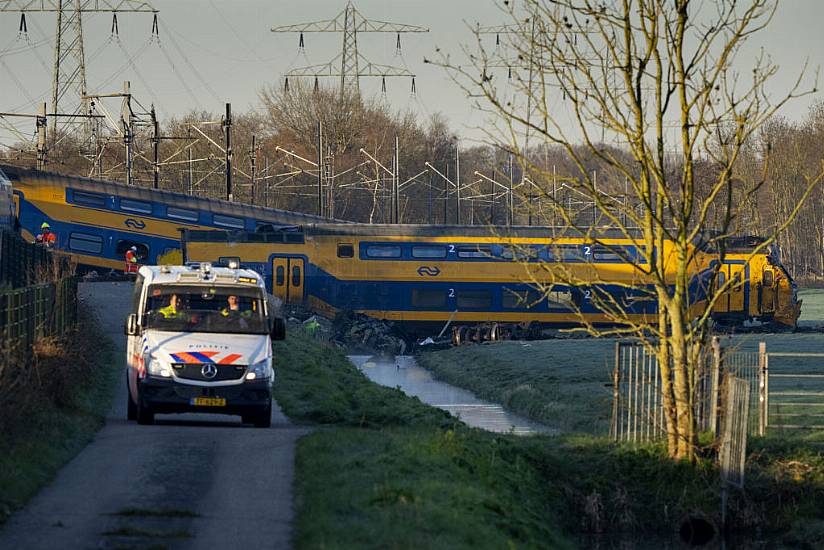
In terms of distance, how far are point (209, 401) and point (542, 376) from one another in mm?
25423

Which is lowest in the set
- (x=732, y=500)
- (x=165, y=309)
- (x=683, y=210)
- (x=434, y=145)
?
(x=732, y=500)

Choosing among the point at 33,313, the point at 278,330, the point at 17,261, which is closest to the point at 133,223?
the point at 17,261

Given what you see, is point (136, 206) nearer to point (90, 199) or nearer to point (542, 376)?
point (90, 199)

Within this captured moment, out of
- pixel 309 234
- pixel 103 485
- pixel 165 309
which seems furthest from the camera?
pixel 309 234

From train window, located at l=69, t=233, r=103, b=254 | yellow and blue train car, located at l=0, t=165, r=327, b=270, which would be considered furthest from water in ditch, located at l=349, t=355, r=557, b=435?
train window, located at l=69, t=233, r=103, b=254

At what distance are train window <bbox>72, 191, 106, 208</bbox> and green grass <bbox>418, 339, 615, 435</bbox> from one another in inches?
642

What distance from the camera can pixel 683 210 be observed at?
64.2 ft

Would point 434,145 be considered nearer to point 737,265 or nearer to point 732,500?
point 737,265

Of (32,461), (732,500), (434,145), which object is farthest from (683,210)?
(434,145)

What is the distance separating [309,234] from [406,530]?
169 ft

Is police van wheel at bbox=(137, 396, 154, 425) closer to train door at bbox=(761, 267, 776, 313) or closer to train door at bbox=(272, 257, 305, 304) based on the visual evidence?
train door at bbox=(272, 257, 305, 304)

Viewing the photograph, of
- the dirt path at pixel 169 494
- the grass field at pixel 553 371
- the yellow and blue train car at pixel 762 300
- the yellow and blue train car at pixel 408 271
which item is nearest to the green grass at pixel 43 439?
the dirt path at pixel 169 494

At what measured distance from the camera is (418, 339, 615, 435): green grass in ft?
116

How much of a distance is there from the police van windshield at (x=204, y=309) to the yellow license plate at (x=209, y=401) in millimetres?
1282
